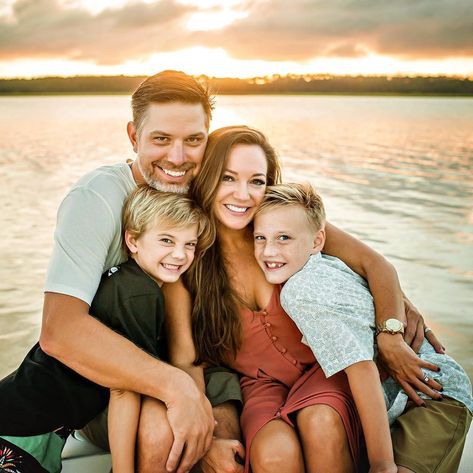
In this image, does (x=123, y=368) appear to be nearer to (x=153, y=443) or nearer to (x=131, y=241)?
(x=153, y=443)

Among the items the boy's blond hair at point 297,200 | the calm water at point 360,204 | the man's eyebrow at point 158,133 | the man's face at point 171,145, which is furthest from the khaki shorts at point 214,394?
the calm water at point 360,204

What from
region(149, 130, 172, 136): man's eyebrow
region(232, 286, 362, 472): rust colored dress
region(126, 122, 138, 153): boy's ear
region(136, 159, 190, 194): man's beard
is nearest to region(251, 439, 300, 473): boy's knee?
region(232, 286, 362, 472): rust colored dress

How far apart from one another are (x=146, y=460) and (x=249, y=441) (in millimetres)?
387

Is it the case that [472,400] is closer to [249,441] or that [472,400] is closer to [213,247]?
[249,441]

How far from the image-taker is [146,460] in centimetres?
231

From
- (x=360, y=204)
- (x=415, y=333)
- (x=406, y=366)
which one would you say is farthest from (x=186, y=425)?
(x=360, y=204)

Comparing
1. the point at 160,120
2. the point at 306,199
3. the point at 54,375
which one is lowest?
the point at 54,375

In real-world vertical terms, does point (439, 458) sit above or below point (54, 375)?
below

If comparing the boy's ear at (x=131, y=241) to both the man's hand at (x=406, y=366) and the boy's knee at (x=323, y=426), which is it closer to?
the boy's knee at (x=323, y=426)

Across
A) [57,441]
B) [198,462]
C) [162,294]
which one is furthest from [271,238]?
[57,441]

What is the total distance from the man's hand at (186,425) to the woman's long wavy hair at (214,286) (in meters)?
0.37

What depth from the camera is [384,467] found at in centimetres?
226

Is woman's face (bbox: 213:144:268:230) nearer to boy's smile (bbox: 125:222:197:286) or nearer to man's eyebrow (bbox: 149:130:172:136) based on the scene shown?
boy's smile (bbox: 125:222:197:286)

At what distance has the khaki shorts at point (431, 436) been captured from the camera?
239 cm
